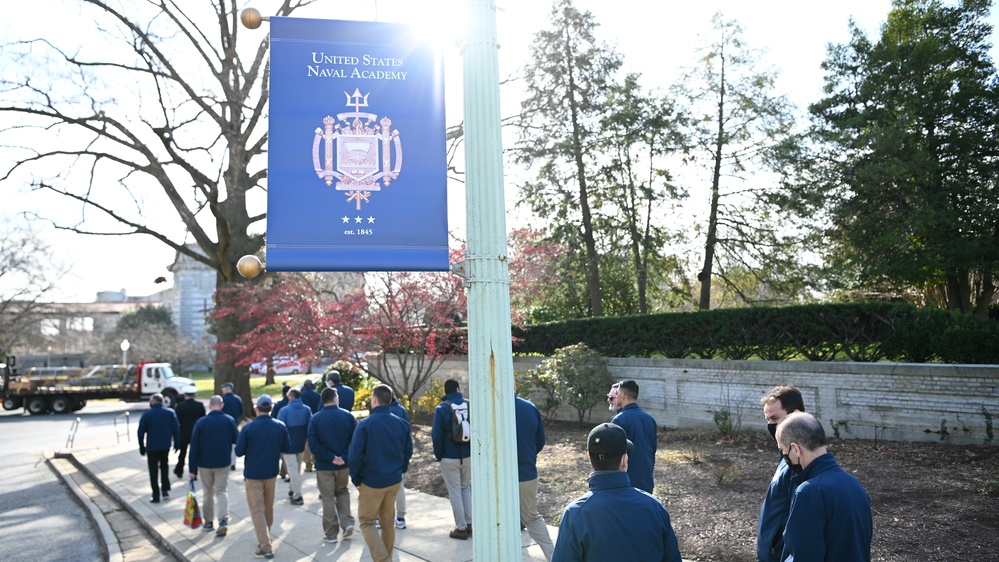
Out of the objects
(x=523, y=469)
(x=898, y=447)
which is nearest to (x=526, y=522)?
(x=523, y=469)

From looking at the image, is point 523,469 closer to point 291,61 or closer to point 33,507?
point 291,61

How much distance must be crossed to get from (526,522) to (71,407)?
36299mm

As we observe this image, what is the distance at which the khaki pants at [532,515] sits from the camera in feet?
22.0

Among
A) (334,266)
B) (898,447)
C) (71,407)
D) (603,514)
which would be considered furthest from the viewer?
(71,407)

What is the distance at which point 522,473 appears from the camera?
6832 millimetres

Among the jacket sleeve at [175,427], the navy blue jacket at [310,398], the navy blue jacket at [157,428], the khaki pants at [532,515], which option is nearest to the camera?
the khaki pants at [532,515]

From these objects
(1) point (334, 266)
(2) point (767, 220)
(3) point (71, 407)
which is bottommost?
(3) point (71, 407)

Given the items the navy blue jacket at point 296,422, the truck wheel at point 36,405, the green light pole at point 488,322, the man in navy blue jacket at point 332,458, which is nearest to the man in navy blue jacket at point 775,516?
the green light pole at point 488,322

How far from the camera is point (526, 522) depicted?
22.1 ft

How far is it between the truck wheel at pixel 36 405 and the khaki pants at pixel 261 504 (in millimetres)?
33124

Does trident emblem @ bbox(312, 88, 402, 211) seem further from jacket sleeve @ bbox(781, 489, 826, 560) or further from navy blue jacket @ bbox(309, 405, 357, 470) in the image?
navy blue jacket @ bbox(309, 405, 357, 470)

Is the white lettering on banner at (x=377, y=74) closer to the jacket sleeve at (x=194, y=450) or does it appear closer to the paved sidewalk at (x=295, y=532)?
the paved sidewalk at (x=295, y=532)

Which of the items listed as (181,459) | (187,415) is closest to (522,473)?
(187,415)

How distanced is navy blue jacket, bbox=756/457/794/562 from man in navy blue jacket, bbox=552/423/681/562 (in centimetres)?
90
